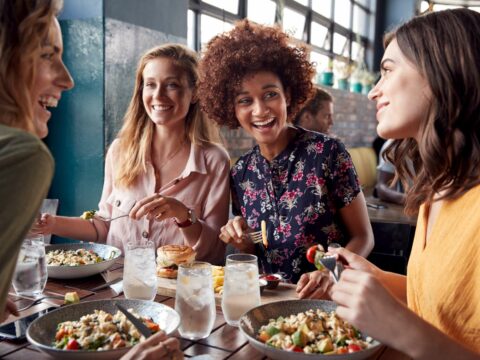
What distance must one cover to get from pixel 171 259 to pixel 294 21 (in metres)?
4.92

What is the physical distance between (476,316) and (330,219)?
1.03 m

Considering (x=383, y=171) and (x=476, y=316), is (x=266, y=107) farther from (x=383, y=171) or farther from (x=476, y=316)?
(x=383, y=171)

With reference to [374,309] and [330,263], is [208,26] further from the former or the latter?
[374,309]

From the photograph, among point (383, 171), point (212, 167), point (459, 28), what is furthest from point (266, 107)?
point (383, 171)

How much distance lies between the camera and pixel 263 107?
2062 mm

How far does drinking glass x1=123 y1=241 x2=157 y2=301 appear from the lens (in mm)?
1385

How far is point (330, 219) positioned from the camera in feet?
6.69

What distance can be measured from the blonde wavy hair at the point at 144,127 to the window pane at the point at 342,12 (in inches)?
215

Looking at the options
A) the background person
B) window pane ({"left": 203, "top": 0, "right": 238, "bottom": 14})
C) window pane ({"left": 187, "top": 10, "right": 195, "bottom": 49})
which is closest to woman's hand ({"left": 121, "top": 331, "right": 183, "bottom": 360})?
the background person

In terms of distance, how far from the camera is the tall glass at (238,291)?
1.26 meters

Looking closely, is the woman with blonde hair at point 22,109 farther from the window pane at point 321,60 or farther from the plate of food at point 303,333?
→ the window pane at point 321,60

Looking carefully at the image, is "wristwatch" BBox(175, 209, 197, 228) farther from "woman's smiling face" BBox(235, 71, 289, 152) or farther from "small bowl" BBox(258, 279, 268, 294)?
"small bowl" BBox(258, 279, 268, 294)

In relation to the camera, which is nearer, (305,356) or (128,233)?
(305,356)

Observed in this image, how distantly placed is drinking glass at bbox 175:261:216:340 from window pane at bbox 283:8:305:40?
186 inches
